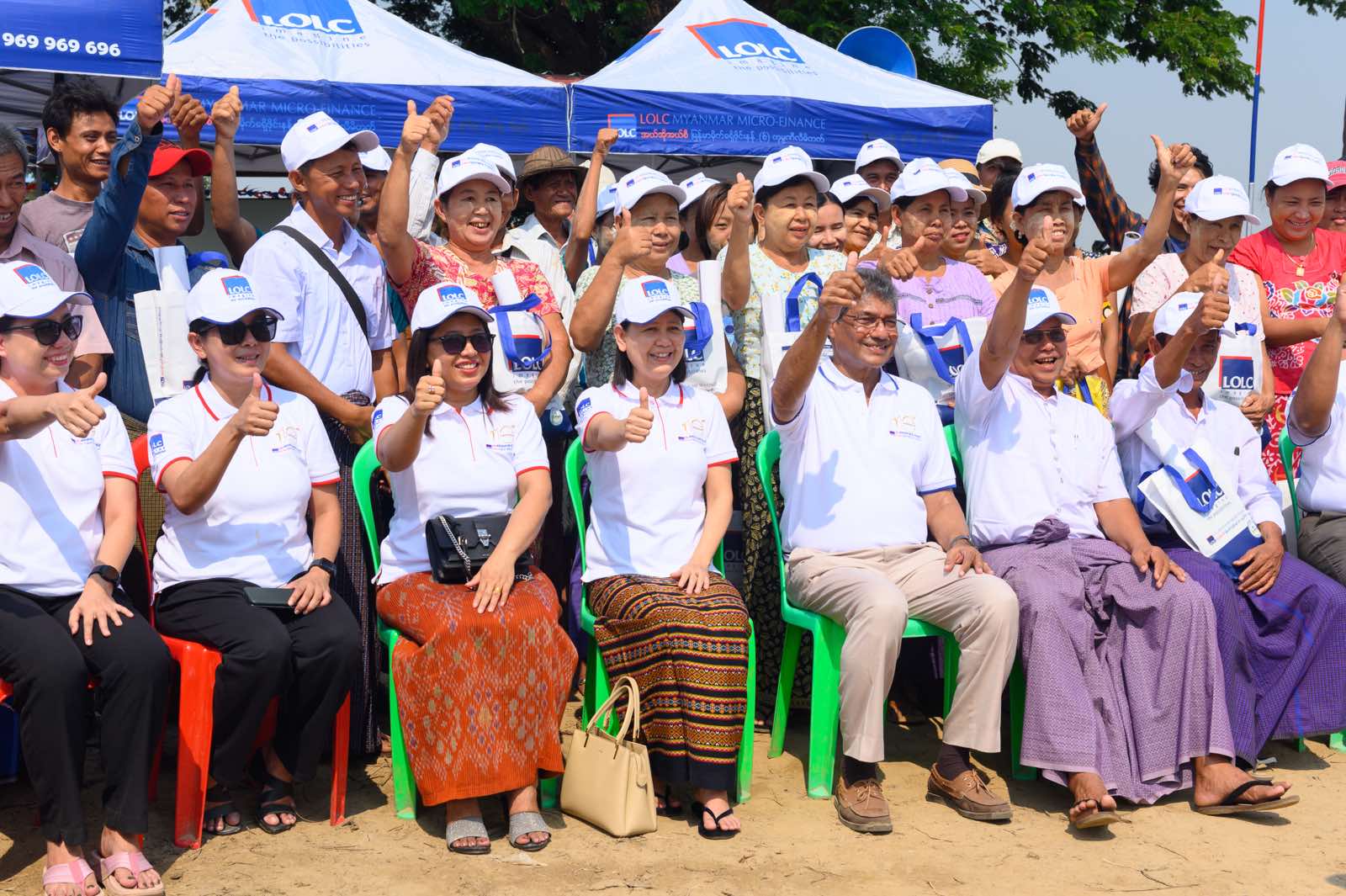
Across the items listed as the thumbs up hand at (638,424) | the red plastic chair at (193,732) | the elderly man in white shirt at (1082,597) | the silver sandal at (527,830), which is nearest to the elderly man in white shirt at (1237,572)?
the elderly man in white shirt at (1082,597)

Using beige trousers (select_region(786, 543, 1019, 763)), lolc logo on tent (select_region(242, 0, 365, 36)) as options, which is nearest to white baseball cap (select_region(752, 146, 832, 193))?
beige trousers (select_region(786, 543, 1019, 763))

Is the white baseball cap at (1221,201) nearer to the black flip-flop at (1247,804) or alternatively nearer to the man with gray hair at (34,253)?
the black flip-flop at (1247,804)

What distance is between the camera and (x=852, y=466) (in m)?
4.46

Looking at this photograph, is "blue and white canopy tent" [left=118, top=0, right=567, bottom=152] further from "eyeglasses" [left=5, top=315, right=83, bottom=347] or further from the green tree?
the green tree

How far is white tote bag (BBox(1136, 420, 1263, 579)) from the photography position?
15.3ft

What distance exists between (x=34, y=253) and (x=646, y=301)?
6.19 feet

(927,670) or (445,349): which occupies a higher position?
(445,349)

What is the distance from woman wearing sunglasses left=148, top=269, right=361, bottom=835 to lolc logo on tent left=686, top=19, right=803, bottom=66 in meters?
5.63

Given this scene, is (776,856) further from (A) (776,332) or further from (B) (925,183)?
(B) (925,183)

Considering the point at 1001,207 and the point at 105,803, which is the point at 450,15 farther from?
the point at 105,803

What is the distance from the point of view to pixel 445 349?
409 centimetres

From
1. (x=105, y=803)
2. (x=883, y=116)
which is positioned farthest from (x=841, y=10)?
(x=105, y=803)

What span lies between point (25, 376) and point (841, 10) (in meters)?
12.8

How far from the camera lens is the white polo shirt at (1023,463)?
4559 millimetres
